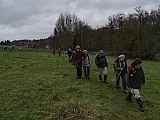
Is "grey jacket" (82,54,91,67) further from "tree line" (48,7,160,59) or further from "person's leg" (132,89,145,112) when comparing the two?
"tree line" (48,7,160,59)

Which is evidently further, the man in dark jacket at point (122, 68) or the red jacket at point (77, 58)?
the red jacket at point (77, 58)

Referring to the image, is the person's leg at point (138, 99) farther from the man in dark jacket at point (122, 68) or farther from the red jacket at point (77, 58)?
the red jacket at point (77, 58)

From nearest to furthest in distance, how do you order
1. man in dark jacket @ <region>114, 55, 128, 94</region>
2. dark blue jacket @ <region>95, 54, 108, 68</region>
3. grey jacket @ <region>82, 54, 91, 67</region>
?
man in dark jacket @ <region>114, 55, 128, 94</region> < dark blue jacket @ <region>95, 54, 108, 68</region> < grey jacket @ <region>82, 54, 91, 67</region>

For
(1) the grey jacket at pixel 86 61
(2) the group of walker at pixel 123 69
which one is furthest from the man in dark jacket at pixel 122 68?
(1) the grey jacket at pixel 86 61

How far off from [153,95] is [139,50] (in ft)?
115

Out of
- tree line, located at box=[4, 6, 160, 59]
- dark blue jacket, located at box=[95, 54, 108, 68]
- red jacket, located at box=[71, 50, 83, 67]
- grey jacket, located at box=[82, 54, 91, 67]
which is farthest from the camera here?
tree line, located at box=[4, 6, 160, 59]

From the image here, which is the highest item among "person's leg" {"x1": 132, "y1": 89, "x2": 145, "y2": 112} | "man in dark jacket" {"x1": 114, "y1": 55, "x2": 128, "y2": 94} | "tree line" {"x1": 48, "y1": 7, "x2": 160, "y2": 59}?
"tree line" {"x1": 48, "y1": 7, "x2": 160, "y2": 59}

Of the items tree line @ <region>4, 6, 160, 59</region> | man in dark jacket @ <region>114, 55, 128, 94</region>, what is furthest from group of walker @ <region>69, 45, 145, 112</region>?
tree line @ <region>4, 6, 160, 59</region>

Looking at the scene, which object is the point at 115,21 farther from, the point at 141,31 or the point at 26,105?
the point at 26,105

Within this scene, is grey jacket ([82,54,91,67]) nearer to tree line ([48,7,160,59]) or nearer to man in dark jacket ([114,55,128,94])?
man in dark jacket ([114,55,128,94])

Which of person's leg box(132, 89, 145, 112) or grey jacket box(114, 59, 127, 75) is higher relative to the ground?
grey jacket box(114, 59, 127, 75)

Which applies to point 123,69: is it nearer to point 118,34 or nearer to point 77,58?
point 77,58

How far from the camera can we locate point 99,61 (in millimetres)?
8852

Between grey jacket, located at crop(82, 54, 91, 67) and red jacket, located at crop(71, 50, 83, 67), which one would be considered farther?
grey jacket, located at crop(82, 54, 91, 67)
